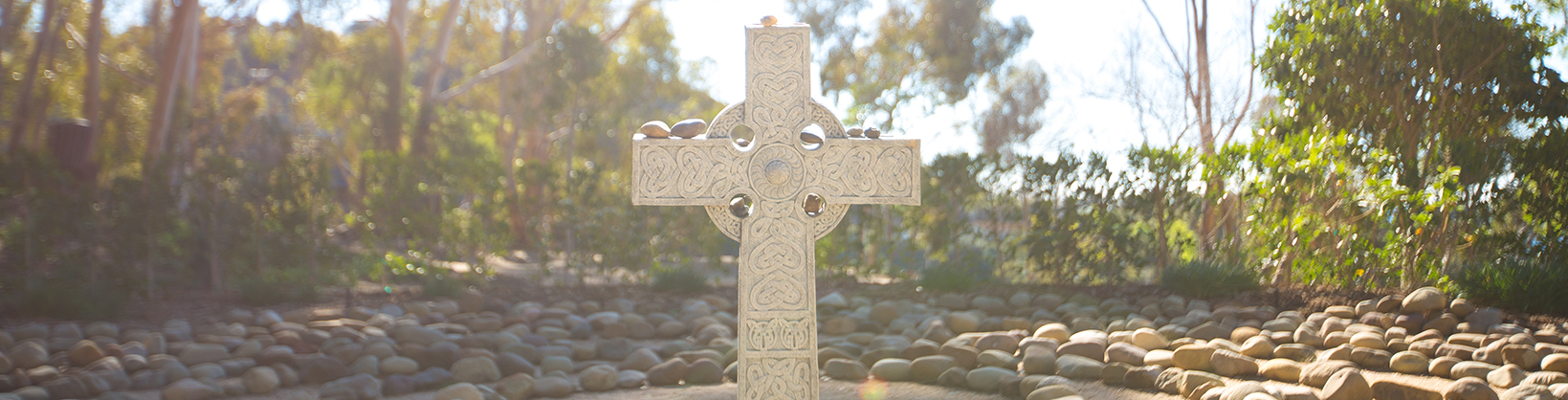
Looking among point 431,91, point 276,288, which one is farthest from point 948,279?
point 431,91

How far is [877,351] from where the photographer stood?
5.05 metres

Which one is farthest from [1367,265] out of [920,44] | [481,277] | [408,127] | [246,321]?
[408,127]

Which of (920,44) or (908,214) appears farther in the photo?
(920,44)

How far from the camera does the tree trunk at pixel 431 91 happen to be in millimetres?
15266

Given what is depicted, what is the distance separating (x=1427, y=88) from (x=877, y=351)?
4.10 m

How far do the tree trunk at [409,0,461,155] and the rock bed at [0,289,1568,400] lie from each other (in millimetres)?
9140

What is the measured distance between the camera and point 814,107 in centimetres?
335

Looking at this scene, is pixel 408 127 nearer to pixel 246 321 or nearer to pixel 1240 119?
pixel 246 321

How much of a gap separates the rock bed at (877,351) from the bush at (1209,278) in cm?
18

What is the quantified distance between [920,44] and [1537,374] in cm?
1456

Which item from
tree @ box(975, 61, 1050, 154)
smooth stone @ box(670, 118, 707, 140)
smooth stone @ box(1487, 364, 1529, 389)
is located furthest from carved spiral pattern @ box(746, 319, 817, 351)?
tree @ box(975, 61, 1050, 154)

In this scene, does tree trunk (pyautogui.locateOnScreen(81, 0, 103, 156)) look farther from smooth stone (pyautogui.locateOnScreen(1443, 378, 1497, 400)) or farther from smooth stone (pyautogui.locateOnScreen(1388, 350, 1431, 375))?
smooth stone (pyautogui.locateOnScreen(1443, 378, 1497, 400))

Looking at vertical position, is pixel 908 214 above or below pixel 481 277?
above

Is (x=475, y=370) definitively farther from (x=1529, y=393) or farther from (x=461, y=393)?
(x=1529, y=393)
